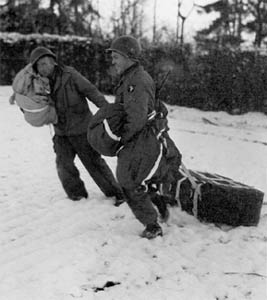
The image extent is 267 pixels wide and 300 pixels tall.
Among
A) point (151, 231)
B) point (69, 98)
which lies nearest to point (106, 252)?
point (151, 231)

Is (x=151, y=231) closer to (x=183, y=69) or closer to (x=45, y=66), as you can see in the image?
(x=45, y=66)

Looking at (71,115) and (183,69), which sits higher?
(71,115)

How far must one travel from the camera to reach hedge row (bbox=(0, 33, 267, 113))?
16.4m

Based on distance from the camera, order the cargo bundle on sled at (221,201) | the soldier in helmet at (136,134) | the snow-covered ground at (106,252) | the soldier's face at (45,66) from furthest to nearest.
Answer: the soldier's face at (45,66)
the cargo bundle on sled at (221,201)
the soldier in helmet at (136,134)
the snow-covered ground at (106,252)

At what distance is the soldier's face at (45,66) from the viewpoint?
559 cm

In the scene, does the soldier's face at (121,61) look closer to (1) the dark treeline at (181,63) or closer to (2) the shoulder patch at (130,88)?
(2) the shoulder patch at (130,88)

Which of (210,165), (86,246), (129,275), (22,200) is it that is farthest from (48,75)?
(210,165)

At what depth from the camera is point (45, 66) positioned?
18.5 feet

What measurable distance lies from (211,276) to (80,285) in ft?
3.40

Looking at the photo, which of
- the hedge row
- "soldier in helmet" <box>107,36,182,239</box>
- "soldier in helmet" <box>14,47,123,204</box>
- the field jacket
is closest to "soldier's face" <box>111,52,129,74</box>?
"soldier in helmet" <box>107,36,182,239</box>

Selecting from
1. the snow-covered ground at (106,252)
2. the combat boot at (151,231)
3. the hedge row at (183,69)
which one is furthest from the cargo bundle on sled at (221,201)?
the hedge row at (183,69)

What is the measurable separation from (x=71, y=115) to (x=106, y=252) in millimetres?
1895

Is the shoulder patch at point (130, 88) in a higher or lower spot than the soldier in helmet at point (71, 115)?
higher

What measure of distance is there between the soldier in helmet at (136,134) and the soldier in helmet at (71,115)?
1070mm
